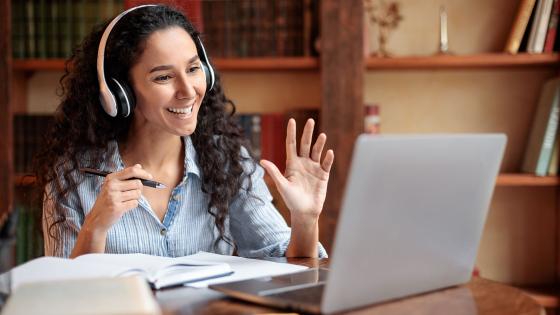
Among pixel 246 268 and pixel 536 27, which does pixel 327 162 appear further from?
pixel 536 27

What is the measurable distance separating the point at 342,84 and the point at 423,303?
5.17ft

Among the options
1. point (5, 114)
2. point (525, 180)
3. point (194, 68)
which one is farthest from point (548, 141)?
point (5, 114)

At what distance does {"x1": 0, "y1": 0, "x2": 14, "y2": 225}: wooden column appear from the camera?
A: 2.59 meters

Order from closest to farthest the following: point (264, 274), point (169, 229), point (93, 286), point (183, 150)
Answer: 1. point (93, 286)
2. point (264, 274)
3. point (169, 229)
4. point (183, 150)

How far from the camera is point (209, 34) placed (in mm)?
2646

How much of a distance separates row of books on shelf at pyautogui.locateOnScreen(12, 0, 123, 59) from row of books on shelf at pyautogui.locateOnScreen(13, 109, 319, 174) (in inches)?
9.7

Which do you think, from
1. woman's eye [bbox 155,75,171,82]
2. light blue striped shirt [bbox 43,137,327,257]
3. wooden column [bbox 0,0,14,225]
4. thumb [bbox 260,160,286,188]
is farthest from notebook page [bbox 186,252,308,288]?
wooden column [bbox 0,0,14,225]

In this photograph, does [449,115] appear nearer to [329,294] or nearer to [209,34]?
[209,34]

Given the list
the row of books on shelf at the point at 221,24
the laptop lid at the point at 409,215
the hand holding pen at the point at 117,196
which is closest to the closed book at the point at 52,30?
the row of books on shelf at the point at 221,24

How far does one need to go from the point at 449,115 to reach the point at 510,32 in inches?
15.2

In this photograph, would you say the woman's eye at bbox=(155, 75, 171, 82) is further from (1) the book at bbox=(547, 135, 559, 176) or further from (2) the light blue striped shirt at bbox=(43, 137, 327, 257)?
(1) the book at bbox=(547, 135, 559, 176)

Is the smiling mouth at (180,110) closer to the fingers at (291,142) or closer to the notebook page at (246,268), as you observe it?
the fingers at (291,142)

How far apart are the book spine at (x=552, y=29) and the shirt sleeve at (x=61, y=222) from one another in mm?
1750

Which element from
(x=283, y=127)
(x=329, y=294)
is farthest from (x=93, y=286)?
(x=283, y=127)
